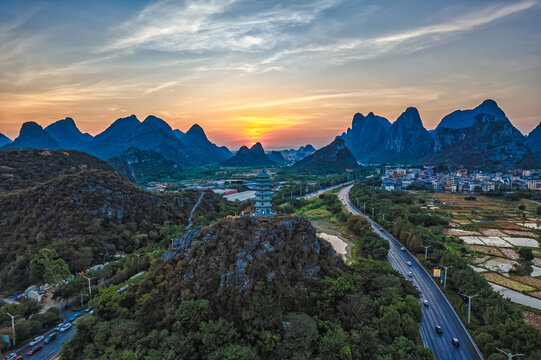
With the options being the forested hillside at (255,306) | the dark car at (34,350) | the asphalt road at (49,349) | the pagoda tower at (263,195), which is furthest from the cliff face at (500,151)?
the dark car at (34,350)

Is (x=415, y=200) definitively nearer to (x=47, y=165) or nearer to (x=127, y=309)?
(x=127, y=309)

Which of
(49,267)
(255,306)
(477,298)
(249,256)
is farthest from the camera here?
(49,267)

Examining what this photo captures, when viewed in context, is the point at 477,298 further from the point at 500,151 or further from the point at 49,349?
the point at 500,151

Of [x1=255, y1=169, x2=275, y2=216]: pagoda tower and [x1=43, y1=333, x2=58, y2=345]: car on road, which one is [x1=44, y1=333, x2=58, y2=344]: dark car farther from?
[x1=255, y1=169, x2=275, y2=216]: pagoda tower

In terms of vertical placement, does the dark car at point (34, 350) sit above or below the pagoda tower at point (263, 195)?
below

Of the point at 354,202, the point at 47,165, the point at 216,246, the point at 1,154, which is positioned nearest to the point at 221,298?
the point at 216,246

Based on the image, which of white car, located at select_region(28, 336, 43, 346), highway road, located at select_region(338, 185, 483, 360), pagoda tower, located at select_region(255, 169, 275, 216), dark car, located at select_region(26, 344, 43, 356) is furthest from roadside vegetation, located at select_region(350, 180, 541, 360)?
white car, located at select_region(28, 336, 43, 346)

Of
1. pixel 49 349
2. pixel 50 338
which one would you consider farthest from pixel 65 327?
pixel 49 349

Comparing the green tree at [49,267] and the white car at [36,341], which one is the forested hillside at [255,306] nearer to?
the white car at [36,341]

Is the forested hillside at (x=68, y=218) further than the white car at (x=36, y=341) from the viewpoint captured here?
Yes
